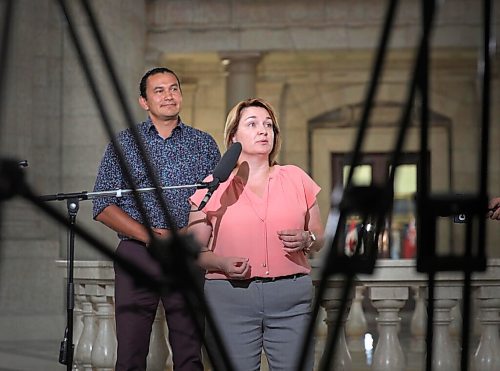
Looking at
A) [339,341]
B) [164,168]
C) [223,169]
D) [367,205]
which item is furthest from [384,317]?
[367,205]

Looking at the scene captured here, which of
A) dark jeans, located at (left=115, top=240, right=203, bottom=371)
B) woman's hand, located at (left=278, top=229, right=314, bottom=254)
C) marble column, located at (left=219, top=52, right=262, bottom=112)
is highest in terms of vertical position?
marble column, located at (left=219, top=52, right=262, bottom=112)

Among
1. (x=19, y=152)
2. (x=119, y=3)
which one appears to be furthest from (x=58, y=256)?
(x=119, y=3)

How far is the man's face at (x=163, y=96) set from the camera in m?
4.23

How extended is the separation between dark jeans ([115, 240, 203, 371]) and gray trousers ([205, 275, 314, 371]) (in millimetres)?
442

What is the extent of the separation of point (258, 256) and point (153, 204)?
760mm

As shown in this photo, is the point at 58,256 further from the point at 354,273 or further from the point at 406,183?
the point at 354,273

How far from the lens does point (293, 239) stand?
11.6 ft

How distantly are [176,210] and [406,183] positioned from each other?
51.0 feet

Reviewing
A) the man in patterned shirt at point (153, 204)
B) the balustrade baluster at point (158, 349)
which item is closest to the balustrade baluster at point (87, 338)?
the balustrade baluster at point (158, 349)

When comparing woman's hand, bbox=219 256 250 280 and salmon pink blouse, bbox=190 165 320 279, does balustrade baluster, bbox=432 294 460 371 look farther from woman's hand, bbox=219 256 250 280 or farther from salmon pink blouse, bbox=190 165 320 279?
woman's hand, bbox=219 256 250 280

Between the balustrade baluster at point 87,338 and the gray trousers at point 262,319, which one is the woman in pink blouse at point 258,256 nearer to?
the gray trousers at point 262,319

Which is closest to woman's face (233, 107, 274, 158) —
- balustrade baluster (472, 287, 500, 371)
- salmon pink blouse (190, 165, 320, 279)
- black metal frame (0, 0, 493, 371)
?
salmon pink blouse (190, 165, 320, 279)

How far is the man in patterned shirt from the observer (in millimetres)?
4047

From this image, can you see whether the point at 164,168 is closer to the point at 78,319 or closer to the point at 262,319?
the point at 262,319
